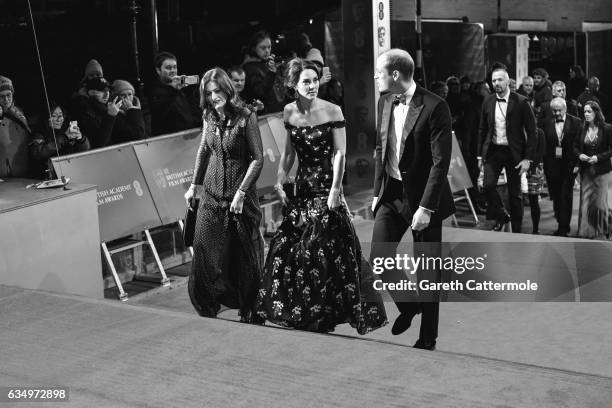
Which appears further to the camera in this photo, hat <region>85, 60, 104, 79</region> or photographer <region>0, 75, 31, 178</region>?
hat <region>85, 60, 104, 79</region>

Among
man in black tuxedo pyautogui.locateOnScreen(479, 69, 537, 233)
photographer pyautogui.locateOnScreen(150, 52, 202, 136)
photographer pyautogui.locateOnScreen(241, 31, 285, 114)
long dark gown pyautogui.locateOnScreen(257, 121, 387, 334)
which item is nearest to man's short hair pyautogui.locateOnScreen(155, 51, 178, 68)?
photographer pyautogui.locateOnScreen(150, 52, 202, 136)

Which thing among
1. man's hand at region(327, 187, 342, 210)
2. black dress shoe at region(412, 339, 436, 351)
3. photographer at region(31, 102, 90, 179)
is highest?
photographer at region(31, 102, 90, 179)

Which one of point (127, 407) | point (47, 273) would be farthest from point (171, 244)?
point (127, 407)

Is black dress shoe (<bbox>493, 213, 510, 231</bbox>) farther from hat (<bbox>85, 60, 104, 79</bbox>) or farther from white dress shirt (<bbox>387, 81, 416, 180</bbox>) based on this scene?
white dress shirt (<bbox>387, 81, 416, 180</bbox>)

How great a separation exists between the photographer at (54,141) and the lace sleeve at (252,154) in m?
2.05

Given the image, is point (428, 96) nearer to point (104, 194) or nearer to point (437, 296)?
point (437, 296)

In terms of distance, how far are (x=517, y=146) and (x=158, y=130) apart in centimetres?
300

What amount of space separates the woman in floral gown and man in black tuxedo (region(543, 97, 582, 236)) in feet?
14.3

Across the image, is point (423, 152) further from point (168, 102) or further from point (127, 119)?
point (168, 102)

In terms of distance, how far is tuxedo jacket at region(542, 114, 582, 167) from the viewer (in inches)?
380

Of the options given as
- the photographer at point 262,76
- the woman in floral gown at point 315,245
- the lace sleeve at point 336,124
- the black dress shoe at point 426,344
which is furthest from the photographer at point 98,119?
the black dress shoe at point 426,344

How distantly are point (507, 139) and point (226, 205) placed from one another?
139 inches

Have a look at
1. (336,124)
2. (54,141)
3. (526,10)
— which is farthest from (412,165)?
(526,10)

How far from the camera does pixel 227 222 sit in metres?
6.21
